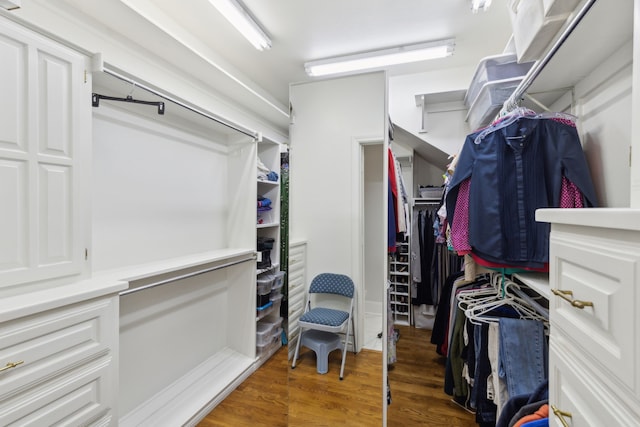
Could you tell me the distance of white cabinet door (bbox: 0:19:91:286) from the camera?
107 centimetres

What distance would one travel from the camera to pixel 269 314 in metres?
3.04

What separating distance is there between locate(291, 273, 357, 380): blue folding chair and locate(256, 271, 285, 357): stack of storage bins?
886mm

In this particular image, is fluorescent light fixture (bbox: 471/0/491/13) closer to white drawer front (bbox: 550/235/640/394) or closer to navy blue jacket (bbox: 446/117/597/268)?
navy blue jacket (bbox: 446/117/597/268)

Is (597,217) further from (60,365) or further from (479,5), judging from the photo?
(479,5)

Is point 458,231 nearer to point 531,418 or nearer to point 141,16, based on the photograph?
point 531,418

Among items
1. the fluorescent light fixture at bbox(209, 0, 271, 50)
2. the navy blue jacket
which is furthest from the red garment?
the fluorescent light fixture at bbox(209, 0, 271, 50)

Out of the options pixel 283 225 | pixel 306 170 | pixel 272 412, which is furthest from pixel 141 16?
pixel 272 412

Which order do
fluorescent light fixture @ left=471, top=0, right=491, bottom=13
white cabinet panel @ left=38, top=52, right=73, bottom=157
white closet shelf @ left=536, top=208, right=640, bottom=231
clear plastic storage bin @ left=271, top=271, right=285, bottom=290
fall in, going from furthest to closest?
clear plastic storage bin @ left=271, top=271, right=285, bottom=290 → fluorescent light fixture @ left=471, top=0, right=491, bottom=13 → white cabinet panel @ left=38, top=52, right=73, bottom=157 → white closet shelf @ left=536, top=208, right=640, bottom=231

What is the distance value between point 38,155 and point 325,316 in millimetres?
1644

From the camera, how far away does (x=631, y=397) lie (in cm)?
A: 45

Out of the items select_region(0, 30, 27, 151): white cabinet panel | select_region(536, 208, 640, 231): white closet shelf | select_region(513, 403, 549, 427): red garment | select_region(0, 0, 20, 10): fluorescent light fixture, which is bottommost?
select_region(513, 403, 549, 427): red garment

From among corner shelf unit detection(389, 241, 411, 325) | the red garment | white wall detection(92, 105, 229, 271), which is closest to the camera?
the red garment

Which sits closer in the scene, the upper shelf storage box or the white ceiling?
the upper shelf storage box

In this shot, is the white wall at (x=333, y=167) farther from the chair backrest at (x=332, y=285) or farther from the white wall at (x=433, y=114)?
the white wall at (x=433, y=114)
